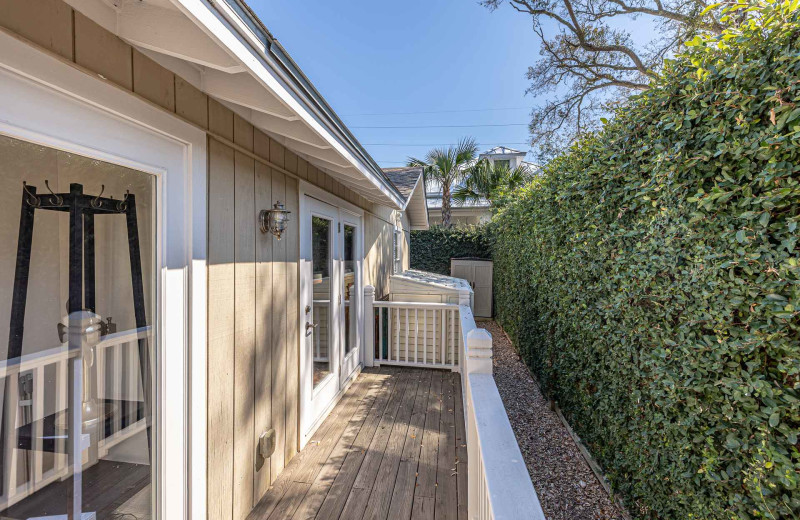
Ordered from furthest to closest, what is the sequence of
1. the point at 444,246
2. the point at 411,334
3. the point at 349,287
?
the point at 444,246 → the point at 411,334 → the point at 349,287

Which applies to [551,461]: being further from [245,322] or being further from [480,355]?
[245,322]

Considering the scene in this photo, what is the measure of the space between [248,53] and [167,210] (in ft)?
2.64

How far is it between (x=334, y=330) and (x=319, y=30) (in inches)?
435

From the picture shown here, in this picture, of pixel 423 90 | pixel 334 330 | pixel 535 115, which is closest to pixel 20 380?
pixel 334 330

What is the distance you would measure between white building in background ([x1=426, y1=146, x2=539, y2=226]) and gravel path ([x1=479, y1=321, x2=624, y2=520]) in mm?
9612

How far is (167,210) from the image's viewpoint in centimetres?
160

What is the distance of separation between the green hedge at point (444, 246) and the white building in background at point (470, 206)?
6.51ft

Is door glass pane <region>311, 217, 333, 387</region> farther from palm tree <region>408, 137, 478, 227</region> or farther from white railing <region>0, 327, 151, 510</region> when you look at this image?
palm tree <region>408, 137, 478, 227</region>

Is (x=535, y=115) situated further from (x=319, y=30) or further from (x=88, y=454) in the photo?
(x=88, y=454)

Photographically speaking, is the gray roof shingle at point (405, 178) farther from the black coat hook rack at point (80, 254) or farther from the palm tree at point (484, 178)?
the black coat hook rack at point (80, 254)

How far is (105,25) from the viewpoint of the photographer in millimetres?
1272

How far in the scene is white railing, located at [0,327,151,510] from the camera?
42.7 inches

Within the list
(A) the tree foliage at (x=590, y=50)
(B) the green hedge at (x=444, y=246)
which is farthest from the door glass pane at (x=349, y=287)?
(B) the green hedge at (x=444, y=246)

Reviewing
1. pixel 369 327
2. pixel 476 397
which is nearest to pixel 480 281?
pixel 369 327
